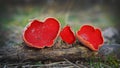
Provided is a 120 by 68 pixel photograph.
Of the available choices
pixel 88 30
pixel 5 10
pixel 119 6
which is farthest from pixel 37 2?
pixel 88 30

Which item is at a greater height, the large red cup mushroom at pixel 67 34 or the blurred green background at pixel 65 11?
the blurred green background at pixel 65 11

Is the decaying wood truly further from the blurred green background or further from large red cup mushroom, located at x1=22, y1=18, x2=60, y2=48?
the blurred green background

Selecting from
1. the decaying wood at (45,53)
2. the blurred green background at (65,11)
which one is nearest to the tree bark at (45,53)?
the decaying wood at (45,53)

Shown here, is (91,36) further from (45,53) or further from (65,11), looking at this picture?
(65,11)

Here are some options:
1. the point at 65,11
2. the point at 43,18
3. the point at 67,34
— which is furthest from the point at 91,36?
the point at 65,11

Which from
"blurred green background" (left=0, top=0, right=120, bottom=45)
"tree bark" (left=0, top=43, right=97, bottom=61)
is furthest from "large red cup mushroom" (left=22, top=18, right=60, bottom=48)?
"blurred green background" (left=0, top=0, right=120, bottom=45)

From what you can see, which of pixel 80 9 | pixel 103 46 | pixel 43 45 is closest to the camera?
pixel 43 45

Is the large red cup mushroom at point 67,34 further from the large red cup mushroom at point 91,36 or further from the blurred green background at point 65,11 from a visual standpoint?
the blurred green background at point 65,11

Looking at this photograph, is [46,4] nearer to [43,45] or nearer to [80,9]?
[80,9]
